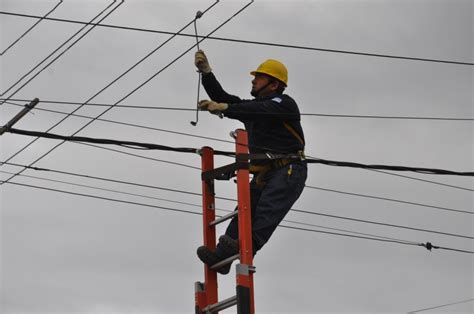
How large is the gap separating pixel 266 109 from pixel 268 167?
0.56 m

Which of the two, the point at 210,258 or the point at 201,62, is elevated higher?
the point at 201,62

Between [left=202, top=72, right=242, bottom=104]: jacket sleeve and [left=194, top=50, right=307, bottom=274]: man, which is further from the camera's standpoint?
[left=202, top=72, right=242, bottom=104]: jacket sleeve

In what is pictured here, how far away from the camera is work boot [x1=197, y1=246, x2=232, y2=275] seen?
11.0 metres

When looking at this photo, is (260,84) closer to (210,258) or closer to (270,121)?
(270,121)

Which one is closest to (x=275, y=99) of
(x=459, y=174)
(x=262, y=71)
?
(x=262, y=71)

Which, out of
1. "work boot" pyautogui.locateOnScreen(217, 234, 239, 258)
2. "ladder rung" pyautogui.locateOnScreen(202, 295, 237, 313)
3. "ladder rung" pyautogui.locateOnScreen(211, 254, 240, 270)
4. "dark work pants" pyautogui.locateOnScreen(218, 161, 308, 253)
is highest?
"dark work pants" pyautogui.locateOnScreen(218, 161, 308, 253)

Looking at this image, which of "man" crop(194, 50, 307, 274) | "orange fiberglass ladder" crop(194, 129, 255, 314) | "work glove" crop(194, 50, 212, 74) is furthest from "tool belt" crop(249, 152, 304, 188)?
"work glove" crop(194, 50, 212, 74)

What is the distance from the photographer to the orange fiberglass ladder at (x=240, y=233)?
10.4 metres

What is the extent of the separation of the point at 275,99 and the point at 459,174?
2525mm

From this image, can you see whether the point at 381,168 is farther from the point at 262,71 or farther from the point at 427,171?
the point at 262,71

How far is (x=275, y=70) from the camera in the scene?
11.9 m

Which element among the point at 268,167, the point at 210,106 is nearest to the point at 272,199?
the point at 268,167

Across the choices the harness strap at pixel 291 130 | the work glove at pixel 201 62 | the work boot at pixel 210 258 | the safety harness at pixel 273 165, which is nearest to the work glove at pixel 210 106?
the work glove at pixel 201 62

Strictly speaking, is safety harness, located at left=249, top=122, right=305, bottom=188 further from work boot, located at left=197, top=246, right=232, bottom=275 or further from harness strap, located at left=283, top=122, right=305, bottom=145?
work boot, located at left=197, top=246, right=232, bottom=275
